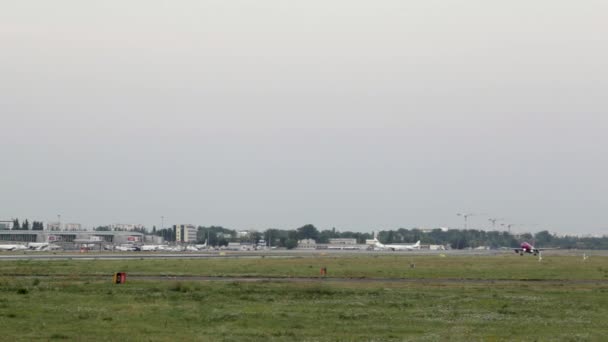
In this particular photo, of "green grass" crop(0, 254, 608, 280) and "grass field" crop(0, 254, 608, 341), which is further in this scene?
"green grass" crop(0, 254, 608, 280)

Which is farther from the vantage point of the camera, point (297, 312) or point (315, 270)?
point (315, 270)

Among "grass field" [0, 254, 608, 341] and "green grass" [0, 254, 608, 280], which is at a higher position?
"green grass" [0, 254, 608, 280]

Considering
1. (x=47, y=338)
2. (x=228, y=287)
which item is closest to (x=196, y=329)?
(x=47, y=338)

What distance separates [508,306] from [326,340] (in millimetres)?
14955

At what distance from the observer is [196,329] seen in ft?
89.2

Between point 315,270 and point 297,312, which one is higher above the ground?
point 315,270

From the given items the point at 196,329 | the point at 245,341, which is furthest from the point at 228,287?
the point at 245,341

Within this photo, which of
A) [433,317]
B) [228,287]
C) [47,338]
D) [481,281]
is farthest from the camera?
[481,281]

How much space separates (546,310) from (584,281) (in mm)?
25492

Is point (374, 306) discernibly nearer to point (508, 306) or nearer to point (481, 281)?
point (508, 306)

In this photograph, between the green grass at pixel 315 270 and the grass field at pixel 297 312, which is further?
the green grass at pixel 315 270

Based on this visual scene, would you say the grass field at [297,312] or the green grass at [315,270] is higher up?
the green grass at [315,270]

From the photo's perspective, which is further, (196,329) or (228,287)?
(228,287)

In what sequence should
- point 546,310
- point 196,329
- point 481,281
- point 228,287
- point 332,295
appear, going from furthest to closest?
1. point 481,281
2. point 228,287
3. point 332,295
4. point 546,310
5. point 196,329
